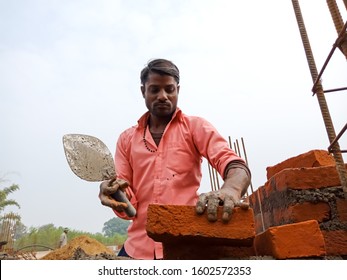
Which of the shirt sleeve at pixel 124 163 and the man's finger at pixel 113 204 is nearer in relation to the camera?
the man's finger at pixel 113 204

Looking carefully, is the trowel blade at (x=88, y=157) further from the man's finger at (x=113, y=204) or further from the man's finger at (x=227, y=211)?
the man's finger at (x=227, y=211)

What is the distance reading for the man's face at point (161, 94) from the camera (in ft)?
6.23

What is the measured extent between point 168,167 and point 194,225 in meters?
0.51

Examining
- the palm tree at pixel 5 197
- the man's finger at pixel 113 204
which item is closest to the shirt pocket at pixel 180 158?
the man's finger at pixel 113 204

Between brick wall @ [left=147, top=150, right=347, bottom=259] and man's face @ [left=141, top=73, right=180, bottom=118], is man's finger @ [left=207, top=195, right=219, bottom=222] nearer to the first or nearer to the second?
brick wall @ [left=147, top=150, right=347, bottom=259]

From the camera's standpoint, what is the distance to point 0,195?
1527cm

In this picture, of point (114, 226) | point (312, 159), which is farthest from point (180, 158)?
point (114, 226)

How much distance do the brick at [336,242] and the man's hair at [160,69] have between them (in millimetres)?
1134

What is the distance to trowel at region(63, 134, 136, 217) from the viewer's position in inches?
58.9

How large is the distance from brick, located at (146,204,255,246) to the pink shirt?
32cm

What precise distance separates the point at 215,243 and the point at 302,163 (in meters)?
1.05

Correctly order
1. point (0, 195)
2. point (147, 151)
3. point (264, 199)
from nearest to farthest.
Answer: point (147, 151)
point (264, 199)
point (0, 195)
